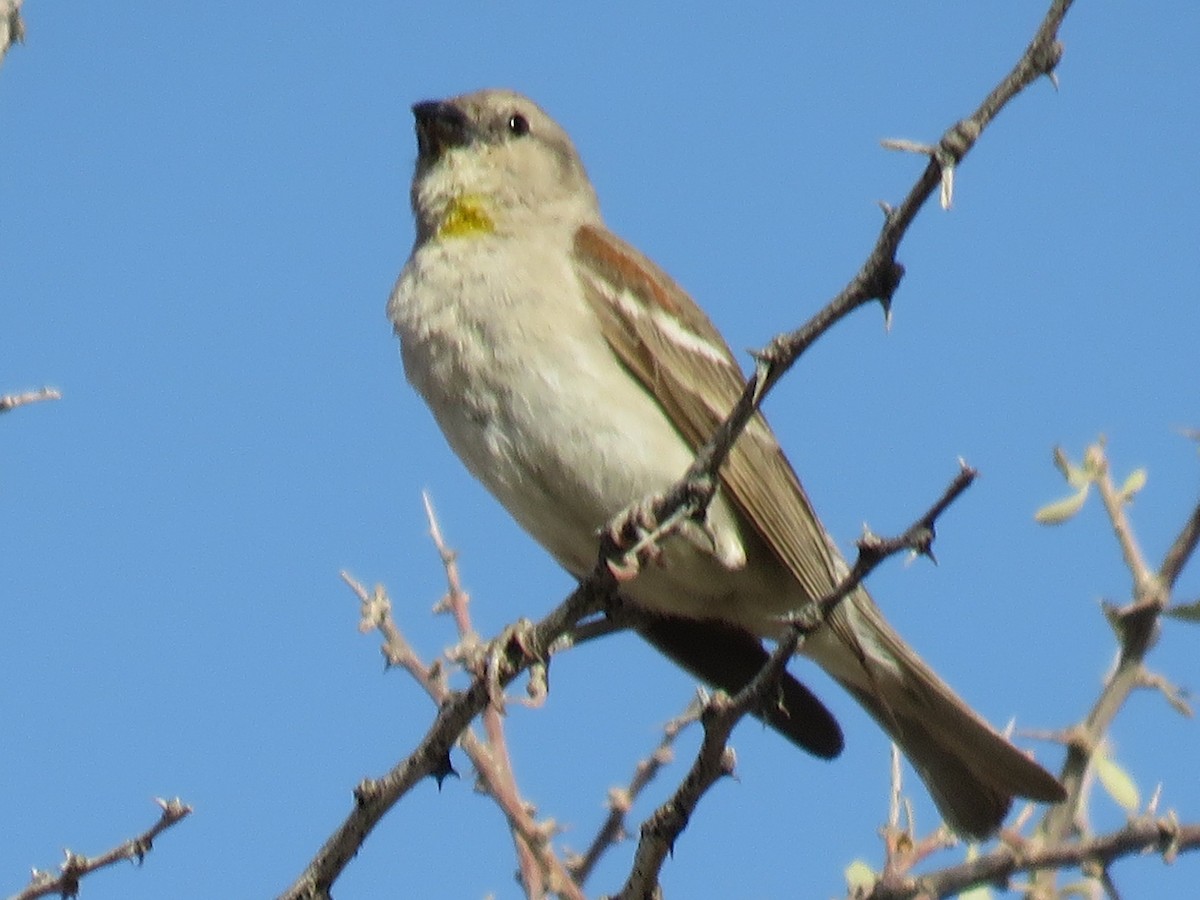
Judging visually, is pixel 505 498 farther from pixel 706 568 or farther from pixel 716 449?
pixel 716 449

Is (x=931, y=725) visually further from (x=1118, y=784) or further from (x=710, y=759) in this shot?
(x=710, y=759)

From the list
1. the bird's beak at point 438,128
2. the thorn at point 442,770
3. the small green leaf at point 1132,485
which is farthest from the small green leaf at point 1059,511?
the bird's beak at point 438,128

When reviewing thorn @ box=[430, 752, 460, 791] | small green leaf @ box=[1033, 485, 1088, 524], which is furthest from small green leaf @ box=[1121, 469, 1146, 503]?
thorn @ box=[430, 752, 460, 791]

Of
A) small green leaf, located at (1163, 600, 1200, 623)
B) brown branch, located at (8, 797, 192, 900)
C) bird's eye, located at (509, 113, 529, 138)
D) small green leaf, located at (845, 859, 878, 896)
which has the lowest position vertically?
brown branch, located at (8, 797, 192, 900)

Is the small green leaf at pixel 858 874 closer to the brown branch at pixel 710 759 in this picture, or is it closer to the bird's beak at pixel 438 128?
the brown branch at pixel 710 759

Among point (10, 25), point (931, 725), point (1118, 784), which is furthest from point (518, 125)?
point (1118, 784)

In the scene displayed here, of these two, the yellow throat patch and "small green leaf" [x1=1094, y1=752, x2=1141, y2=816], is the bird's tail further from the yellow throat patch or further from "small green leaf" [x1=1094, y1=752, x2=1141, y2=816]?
the yellow throat patch

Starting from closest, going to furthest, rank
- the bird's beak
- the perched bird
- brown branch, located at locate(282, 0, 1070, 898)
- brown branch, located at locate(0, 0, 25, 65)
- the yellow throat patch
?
brown branch, located at locate(282, 0, 1070, 898)
brown branch, located at locate(0, 0, 25, 65)
the perched bird
the yellow throat patch
the bird's beak
